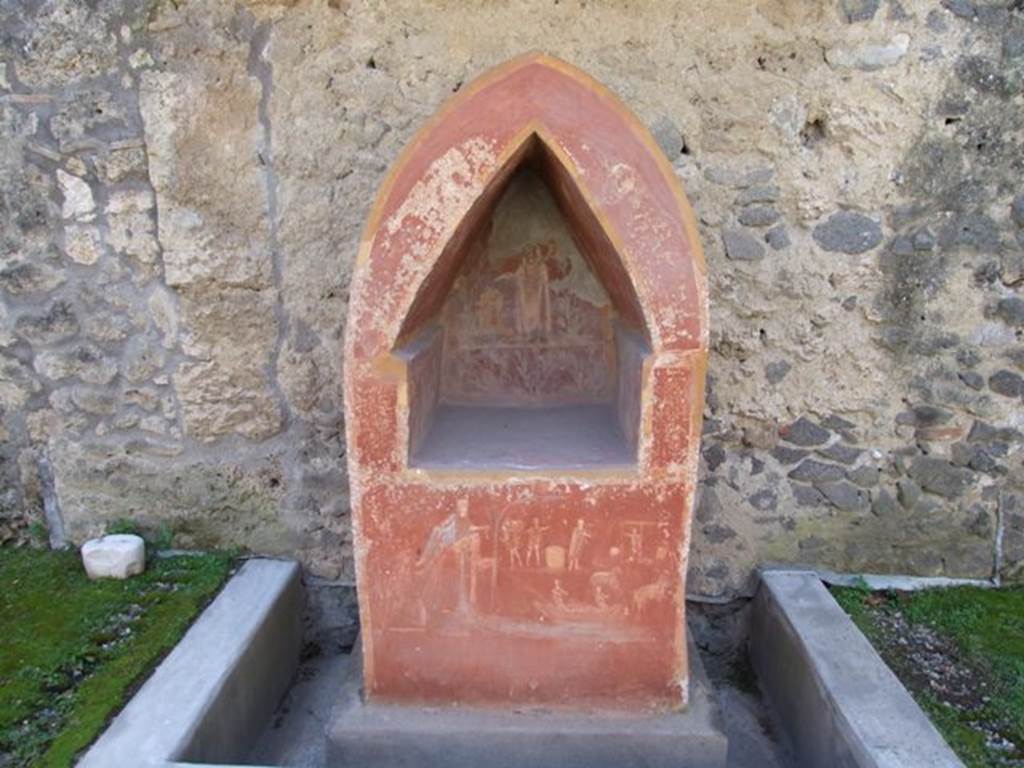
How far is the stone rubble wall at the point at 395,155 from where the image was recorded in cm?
249

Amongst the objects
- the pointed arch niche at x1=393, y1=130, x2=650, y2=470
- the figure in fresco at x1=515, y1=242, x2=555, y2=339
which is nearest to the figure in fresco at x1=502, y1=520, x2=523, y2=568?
the pointed arch niche at x1=393, y1=130, x2=650, y2=470

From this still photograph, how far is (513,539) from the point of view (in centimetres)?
201

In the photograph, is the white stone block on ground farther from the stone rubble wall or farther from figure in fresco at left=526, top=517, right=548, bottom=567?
figure in fresco at left=526, top=517, right=548, bottom=567

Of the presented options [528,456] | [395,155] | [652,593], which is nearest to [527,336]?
[528,456]

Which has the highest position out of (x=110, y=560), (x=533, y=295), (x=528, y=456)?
(x=533, y=295)

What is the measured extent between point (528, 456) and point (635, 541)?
1.16ft

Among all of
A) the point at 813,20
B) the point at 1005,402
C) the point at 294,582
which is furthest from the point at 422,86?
the point at 1005,402

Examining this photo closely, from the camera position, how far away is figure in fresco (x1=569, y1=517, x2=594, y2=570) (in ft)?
6.55

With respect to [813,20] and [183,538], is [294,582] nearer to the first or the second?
[183,538]

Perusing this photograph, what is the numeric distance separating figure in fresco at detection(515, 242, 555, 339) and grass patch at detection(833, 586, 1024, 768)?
1362 mm

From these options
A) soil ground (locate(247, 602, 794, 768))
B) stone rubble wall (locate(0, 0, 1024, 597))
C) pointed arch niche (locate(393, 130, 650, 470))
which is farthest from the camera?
stone rubble wall (locate(0, 0, 1024, 597))

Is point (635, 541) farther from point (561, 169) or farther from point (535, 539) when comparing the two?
point (561, 169)

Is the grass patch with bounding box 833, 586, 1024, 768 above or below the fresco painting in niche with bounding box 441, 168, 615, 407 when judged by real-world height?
below

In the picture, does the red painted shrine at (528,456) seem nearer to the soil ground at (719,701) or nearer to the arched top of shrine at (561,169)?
the arched top of shrine at (561,169)
